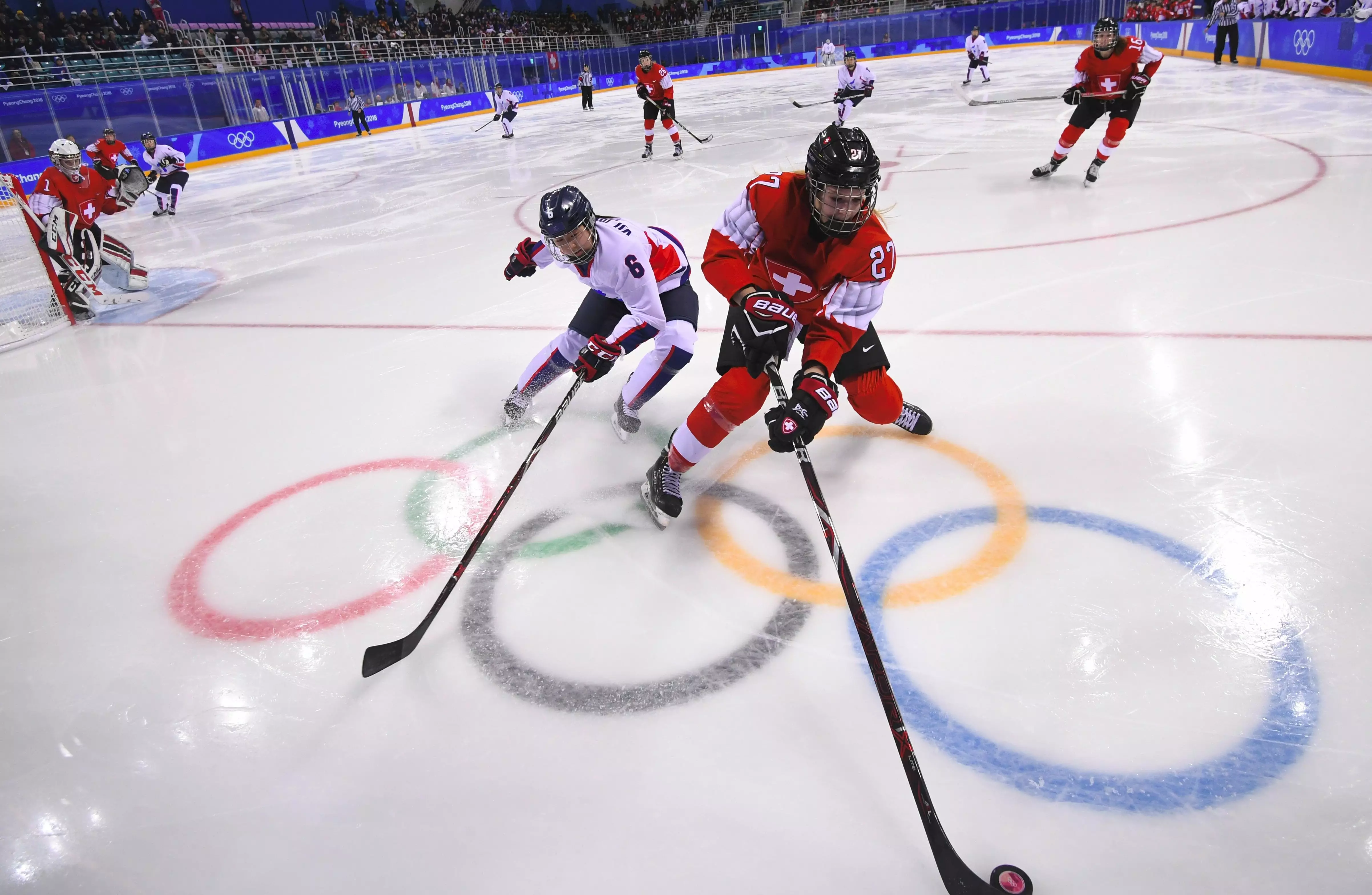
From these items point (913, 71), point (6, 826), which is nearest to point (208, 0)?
point (913, 71)

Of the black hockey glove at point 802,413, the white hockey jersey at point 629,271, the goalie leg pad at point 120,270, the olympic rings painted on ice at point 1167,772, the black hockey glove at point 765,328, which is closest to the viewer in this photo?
the olympic rings painted on ice at point 1167,772

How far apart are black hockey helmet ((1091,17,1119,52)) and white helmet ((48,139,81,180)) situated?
7276 mm

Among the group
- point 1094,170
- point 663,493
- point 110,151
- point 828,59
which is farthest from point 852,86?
point 828,59

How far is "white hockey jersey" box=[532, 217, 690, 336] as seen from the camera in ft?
8.55

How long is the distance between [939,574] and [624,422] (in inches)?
50.1

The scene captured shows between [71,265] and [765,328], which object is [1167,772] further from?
[71,265]

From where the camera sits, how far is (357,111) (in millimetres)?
16094

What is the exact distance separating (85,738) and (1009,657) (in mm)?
2013

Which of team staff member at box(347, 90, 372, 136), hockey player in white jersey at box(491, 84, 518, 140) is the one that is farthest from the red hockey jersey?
team staff member at box(347, 90, 372, 136)

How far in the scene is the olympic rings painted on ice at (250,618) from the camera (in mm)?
1882

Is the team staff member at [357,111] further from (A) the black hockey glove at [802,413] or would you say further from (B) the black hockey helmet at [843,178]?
(A) the black hockey glove at [802,413]

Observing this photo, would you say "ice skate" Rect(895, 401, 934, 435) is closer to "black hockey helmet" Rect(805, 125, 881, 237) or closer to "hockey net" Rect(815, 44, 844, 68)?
"black hockey helmet" Rect(805, 125, 881, 237)

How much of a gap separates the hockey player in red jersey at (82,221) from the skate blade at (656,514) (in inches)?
184

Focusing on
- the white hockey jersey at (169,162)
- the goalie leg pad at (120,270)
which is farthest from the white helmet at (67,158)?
the white hockey jersey at (169,162)
